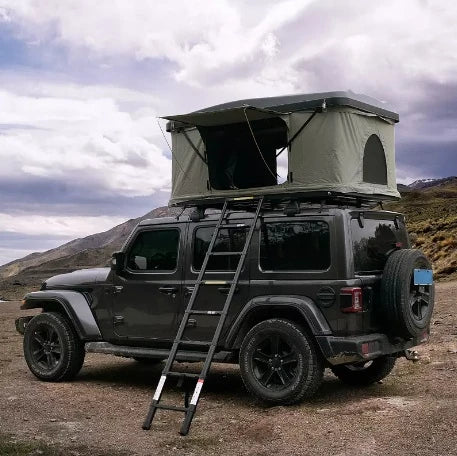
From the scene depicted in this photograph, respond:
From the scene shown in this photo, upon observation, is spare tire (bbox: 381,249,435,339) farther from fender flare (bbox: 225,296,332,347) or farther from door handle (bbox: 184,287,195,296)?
door handle (bbox: 184,287,195,296)

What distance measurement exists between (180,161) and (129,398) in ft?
9.64

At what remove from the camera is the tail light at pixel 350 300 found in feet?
23.6

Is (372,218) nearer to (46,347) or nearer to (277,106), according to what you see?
→ (277,106)

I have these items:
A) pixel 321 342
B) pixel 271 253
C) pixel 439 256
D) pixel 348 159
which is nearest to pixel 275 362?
pixel 321 342

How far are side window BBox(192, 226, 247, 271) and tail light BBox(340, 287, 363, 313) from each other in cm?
132

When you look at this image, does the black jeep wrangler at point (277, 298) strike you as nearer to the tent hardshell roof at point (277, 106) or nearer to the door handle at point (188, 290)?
the door handle at point (188, 290)

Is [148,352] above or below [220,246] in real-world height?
below

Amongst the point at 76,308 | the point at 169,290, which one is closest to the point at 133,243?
the point at 169,290

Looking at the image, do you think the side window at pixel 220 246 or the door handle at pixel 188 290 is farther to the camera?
the door handle at pixel 188 290

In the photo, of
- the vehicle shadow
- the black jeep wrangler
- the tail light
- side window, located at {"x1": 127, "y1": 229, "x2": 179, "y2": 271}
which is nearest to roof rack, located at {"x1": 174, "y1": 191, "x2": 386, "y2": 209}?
the black jeep wrangler

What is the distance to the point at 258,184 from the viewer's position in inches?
353

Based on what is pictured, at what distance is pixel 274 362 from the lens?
742 cm

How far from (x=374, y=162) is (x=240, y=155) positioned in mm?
1607

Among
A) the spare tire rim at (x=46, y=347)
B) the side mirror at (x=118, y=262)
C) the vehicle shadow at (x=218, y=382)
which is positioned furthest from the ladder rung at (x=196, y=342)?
the spare tire rim at (x=46, y=347)
